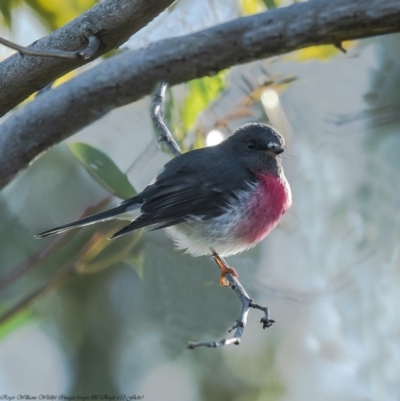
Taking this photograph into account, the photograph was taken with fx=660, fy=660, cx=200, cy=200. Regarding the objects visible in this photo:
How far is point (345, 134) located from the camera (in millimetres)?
2891

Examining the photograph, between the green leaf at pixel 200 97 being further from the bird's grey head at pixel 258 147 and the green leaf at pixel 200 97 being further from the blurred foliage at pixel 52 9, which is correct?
the blurred foliage at pixel 52 9

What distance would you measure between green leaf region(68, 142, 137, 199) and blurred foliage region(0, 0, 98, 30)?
0.53 metres

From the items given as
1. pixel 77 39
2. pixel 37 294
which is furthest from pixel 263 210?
pixel 77 39

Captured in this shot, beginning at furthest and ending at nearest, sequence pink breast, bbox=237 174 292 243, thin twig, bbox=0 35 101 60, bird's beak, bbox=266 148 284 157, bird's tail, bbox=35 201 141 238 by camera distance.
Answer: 1. bird's beak, bbox=266 148 284 157
2. pink breast, bbox=237 174 292 243
3. bird's tail, bbox=35 201 141 238
4. thin twig, bbox=0 35 101 60

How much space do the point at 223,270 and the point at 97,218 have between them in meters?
0.59

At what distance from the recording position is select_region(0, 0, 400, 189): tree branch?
2.03 metres

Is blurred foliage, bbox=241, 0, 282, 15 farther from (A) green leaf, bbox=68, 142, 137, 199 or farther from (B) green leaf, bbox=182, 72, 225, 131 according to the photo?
(A) green leaf, bbox=68, 142, 137, 199

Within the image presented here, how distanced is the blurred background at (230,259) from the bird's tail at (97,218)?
112mm

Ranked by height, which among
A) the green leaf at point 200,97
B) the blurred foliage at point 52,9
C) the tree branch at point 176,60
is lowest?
the green leaf at point 200,97

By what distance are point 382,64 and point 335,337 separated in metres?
1.59

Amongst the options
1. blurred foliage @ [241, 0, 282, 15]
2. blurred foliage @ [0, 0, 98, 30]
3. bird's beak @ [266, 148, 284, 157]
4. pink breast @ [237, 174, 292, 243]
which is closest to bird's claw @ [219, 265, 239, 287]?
pink breast @ [237, 174, 292, 243]

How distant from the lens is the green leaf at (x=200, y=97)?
105 inches

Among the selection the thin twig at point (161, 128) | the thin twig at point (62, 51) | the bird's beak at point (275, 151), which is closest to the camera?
the thin twig at point (62, 51)

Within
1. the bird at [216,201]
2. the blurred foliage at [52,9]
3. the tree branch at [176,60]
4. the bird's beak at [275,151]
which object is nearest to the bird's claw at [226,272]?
the bird at [216,201]
